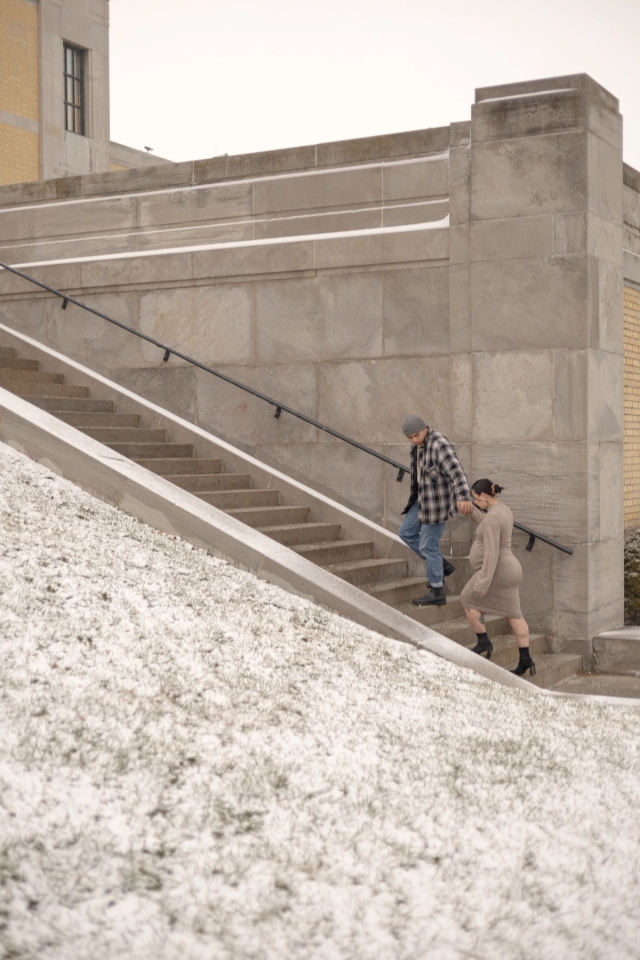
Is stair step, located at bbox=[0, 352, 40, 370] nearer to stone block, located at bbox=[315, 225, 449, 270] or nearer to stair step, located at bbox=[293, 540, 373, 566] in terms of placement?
stone block, located at bbox=[315, 225, 449, 270]

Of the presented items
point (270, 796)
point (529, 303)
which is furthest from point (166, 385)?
point (270, 796)

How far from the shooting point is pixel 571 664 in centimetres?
1067

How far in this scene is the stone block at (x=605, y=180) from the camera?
10.9 meters

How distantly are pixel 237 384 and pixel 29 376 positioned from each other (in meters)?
2.59

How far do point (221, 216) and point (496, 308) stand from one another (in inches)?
146

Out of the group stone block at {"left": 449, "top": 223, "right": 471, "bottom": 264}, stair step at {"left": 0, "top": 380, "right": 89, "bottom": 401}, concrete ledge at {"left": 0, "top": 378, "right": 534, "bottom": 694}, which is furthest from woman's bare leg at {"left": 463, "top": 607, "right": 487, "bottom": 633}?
stair step at {"left": 0, "top": 380, "right": 89, "bottom": 401}

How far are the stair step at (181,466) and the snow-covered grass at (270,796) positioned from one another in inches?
159

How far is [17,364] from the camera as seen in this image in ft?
43.4

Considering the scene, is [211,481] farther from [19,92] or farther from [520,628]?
[19,92]

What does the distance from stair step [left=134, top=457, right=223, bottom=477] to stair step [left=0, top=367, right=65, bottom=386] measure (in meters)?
2.03

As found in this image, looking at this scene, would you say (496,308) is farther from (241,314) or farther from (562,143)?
(241,314)

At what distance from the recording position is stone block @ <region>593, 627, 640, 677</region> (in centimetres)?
1083

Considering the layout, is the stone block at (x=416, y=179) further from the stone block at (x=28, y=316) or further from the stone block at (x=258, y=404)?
the stone block at (x=28, y=316)

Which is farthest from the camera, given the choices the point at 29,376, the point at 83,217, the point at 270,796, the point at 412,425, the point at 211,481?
the point at 83,217
